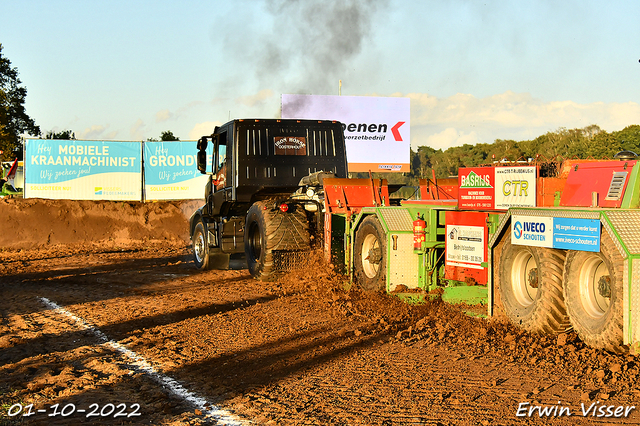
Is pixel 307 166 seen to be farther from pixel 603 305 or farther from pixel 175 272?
pixel 603 305

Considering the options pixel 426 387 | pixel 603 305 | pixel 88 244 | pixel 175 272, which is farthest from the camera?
pixel 88 244

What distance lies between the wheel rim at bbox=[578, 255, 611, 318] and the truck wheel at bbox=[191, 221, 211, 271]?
958 cm

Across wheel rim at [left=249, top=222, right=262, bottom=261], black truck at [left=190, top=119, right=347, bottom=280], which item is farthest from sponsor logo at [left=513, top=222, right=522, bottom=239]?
wheel rim at [left=249, top=222, right=262, bottom=261]

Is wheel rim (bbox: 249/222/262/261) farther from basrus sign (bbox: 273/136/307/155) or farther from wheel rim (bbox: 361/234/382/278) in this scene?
wheel rim (bbox: 361/234/382/278)

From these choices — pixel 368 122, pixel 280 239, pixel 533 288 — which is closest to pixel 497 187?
pixel 533 288

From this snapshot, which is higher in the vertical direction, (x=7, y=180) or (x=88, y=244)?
(x=7, y=180)

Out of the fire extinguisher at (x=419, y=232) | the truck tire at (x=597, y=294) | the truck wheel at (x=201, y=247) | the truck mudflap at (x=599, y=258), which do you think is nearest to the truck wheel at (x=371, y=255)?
the fire extinguisher at (x=419, y=232)

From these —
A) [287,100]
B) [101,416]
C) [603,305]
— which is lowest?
[101,416]

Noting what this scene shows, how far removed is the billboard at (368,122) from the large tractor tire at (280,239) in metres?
18.7

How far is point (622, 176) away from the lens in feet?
20.9

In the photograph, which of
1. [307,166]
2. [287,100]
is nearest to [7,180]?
[287,100]

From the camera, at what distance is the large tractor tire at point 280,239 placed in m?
11.7

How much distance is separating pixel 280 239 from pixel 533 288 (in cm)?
529

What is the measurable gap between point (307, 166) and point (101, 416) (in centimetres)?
885
